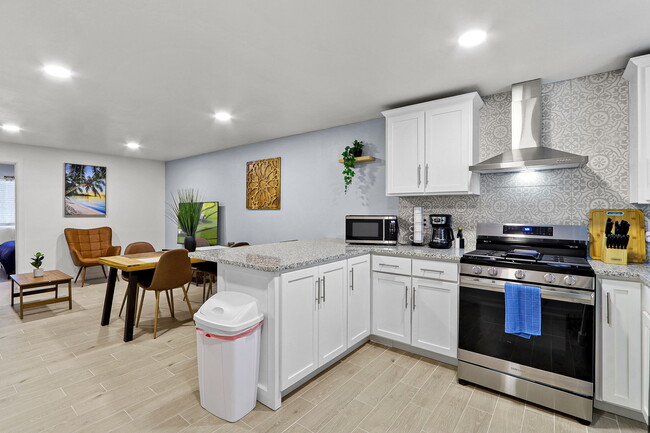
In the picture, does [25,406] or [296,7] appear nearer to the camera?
[296,7]

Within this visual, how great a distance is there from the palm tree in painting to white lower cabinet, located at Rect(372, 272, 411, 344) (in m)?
5.78

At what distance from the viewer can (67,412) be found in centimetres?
201

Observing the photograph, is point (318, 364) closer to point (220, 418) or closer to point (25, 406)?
point (220, 418)

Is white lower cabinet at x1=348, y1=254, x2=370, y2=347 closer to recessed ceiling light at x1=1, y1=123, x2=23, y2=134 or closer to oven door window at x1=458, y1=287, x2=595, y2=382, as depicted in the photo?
oven door window at x1=458, y1=287, x2=595, y2=382

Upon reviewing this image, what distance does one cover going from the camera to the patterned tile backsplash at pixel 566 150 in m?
2.42

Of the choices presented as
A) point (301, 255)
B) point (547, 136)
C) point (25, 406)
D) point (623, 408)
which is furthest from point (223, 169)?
point (623, 408)

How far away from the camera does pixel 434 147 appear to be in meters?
2.94

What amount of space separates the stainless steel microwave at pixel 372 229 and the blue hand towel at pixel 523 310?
115cm

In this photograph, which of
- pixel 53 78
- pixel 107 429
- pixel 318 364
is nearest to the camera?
pixel 107 429

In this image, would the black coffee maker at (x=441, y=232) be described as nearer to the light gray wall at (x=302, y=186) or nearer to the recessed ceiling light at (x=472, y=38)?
the light gray wall at (x=302, y=186)

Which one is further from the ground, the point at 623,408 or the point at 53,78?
the point at 53,78

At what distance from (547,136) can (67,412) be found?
4099 mm

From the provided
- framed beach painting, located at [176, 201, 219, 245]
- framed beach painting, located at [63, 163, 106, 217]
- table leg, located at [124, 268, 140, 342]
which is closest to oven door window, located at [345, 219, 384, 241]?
table leg, located at [124, 268, 140, 342]

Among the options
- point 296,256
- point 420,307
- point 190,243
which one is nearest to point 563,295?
point 420,307
